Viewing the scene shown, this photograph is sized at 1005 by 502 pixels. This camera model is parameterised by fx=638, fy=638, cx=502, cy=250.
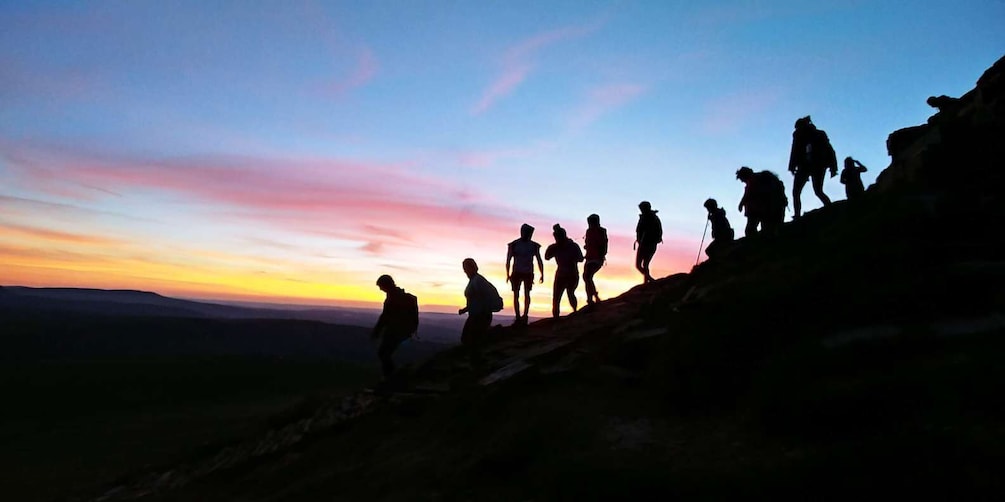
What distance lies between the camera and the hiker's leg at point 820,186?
1362 centimetres

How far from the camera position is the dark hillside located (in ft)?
16.1

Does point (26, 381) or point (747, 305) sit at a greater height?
point (747, 305)

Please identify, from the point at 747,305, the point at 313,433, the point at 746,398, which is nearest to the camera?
the point at 746,398

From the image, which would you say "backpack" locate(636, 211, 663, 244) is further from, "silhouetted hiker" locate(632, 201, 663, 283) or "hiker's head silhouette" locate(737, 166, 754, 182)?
"hiker's head silhouette" locate(737, 166, 754, 182)

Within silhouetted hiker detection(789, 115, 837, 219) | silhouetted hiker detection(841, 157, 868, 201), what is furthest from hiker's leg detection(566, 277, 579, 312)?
silhouetted hiker detection(841, 157, 868, 201)

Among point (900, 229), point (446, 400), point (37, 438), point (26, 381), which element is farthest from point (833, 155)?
point (26, 381)

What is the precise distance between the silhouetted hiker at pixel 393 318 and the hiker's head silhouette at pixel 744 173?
7487mm

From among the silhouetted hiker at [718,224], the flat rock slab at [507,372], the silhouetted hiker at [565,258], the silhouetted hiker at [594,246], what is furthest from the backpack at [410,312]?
the silhouetted hiker at [718,224]

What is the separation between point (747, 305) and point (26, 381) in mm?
42698

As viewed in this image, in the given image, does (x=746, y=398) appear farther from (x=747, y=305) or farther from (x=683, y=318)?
(x=683, y=318)

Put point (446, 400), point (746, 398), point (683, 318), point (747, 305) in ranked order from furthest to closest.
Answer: point (446, 400) < point (683, 318) < point (747, 305) < point (746, 398)

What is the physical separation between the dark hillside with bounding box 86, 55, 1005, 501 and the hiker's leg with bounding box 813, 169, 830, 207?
148 cm

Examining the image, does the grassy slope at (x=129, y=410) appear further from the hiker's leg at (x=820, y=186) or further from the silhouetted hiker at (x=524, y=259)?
the hiker's leg at (x=820, y=186)

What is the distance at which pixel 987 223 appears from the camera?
859 cm
